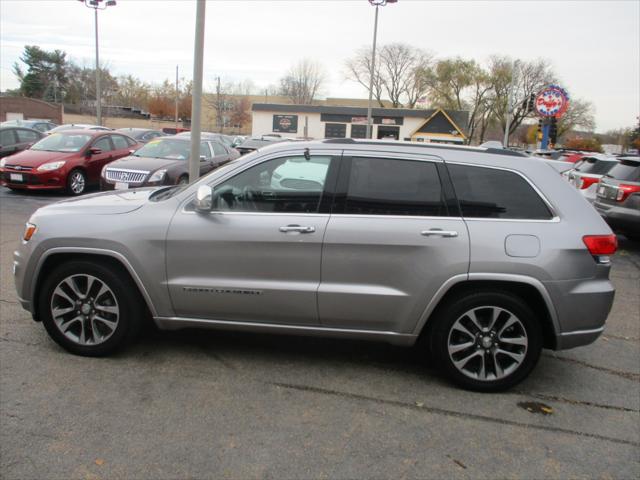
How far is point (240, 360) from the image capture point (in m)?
4.18

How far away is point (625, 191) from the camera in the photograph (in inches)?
360

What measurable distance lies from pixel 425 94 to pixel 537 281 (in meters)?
67.5

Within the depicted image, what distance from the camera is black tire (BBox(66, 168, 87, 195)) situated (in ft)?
40.8

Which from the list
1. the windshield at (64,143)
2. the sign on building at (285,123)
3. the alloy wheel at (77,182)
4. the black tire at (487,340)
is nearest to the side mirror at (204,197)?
the black tire at (487,340)

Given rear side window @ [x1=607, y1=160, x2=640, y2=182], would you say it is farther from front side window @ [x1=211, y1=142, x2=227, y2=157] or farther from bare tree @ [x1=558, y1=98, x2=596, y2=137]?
bare tree @ [x1=558, y1=98, x2=596, y2=137]

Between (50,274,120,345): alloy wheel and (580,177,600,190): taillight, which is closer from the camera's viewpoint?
(50,274,120,345): alloy wheel

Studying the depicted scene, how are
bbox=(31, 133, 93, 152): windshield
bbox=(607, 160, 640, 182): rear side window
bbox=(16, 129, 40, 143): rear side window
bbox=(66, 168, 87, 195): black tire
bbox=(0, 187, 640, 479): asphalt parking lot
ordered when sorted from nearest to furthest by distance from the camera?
1. bbox=(0, 187, 640, 479): asphalt parking lot
2. bbox=(607, 160, 640, 182): rear side window
3. bbox=(66, 168, 87, 195): black tire
4. bbox=(31, 133, 93, 152): windshield
5. bbox=(16, 129, 40, 143): rear side window

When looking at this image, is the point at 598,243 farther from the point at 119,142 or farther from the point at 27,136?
the point at 27,136

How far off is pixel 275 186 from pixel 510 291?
190 centimetres

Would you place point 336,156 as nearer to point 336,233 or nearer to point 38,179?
point 336,233

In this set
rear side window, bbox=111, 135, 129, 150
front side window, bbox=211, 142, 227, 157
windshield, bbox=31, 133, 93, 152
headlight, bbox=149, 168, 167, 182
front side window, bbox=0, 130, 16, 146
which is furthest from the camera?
front side window, bbox=0, 130, 16, 146

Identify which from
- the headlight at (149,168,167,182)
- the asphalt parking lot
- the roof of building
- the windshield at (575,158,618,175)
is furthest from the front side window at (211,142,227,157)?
the roof of building

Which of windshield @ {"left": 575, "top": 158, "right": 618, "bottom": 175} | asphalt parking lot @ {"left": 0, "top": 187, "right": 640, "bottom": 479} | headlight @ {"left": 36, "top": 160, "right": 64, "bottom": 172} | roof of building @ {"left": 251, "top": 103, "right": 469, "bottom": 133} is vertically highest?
roof of building @ {"left": 251, "top": 103, "right": 469, "bottom": 133}

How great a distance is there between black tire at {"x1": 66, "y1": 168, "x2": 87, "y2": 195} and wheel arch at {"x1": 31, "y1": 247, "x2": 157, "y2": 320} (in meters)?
9.27
